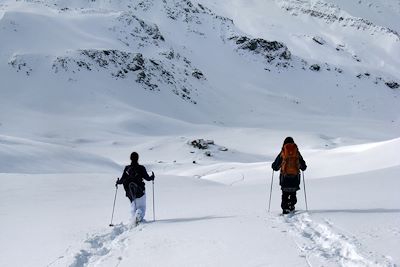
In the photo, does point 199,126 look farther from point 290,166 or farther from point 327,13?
point 327,13

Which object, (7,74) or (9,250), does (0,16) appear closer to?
(7,74)

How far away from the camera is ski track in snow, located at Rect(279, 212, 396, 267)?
7000mm

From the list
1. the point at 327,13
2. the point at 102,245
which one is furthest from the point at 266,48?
the point at 102,245

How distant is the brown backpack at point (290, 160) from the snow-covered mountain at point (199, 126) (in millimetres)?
1070

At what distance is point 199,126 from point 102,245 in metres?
66.7

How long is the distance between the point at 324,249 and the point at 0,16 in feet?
303

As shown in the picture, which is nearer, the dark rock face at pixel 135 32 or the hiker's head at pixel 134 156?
the hiker's head at pixel 134 156

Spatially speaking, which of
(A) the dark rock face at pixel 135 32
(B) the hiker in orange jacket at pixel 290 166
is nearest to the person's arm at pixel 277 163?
(B) the hiker in orange jacket at pixel 290 166

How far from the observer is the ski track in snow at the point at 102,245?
8477 millimetres

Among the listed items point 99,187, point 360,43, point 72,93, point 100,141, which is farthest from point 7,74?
point 360,43

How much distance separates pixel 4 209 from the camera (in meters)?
14.3

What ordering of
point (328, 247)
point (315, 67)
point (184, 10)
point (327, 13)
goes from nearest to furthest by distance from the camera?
point (328, 247)
point (315, 67)
point (184, 10)
point (327, 13)

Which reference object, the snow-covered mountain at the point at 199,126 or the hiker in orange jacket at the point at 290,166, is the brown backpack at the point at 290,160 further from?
the snow-covered mountain at the point at 199,126

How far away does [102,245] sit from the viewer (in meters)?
9.65
